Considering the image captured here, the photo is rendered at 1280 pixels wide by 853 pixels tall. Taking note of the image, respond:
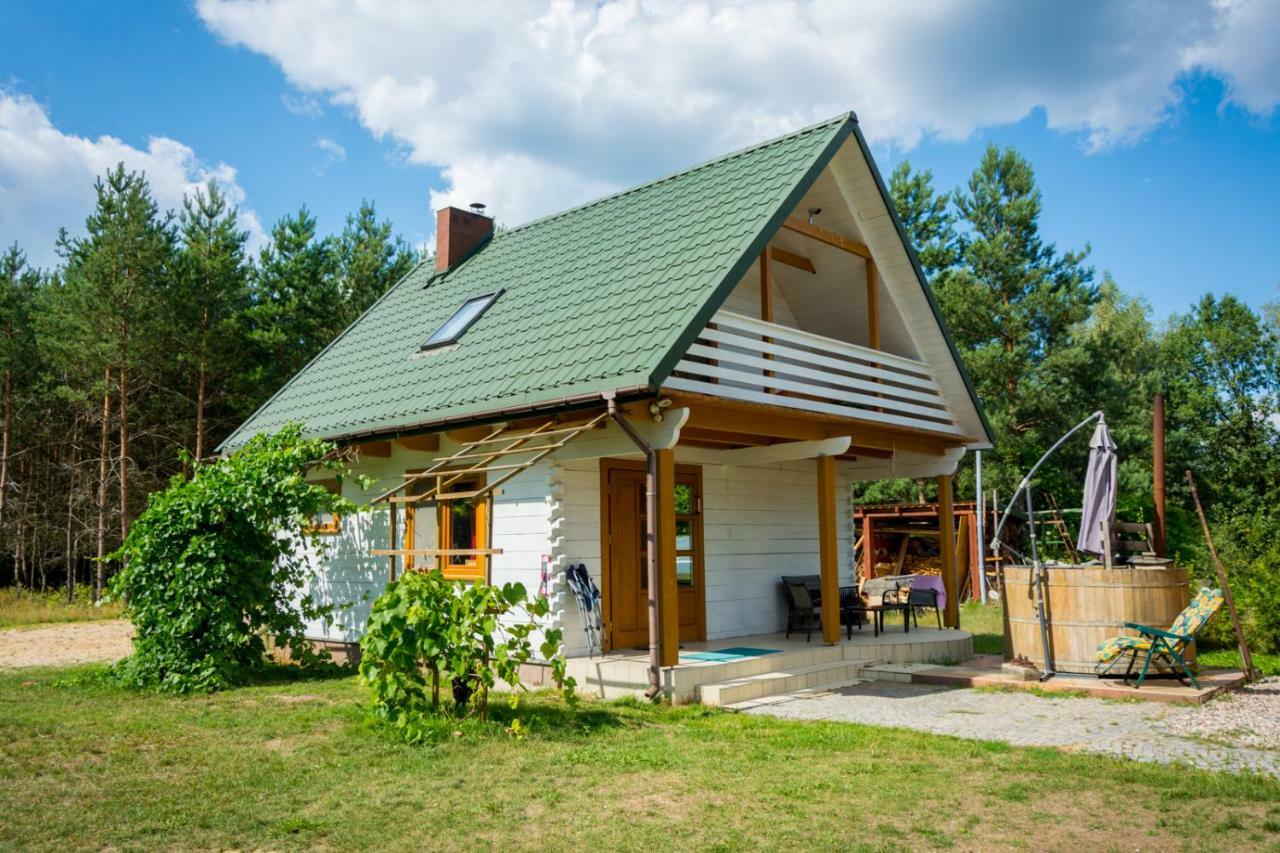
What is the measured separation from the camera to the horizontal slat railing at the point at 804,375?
984cm

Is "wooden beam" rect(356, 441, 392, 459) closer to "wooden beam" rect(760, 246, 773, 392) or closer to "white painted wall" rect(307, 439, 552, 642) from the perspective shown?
"white painted wall" rect(307, 439, 552, 642)

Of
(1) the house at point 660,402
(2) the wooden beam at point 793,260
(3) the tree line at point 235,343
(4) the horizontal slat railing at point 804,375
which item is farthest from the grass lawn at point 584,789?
(3) the tree line at point 235,343

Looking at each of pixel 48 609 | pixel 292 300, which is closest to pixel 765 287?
pixel 48 609

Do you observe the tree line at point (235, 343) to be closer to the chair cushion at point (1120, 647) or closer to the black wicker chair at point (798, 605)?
the black wicker chair at point (798, 605)

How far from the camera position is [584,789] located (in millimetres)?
5906

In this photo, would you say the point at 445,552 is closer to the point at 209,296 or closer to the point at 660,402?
the point at 660,402

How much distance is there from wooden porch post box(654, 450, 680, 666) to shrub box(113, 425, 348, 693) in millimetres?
3896

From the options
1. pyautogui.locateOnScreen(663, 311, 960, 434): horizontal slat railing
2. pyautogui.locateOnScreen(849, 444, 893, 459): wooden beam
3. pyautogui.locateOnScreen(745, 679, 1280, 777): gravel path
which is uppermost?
pyautogui.locateOnScreen(663, 311, 960, 434): horizontal slat railing

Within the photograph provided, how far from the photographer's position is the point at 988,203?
30344 mm

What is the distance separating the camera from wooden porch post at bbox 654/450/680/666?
359 inches

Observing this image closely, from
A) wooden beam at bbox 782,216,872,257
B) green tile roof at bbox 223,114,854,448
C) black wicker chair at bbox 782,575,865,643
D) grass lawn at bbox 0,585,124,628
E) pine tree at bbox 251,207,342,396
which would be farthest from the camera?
pine tree at bbox 251,207,342,396

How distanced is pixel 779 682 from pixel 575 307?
479cm

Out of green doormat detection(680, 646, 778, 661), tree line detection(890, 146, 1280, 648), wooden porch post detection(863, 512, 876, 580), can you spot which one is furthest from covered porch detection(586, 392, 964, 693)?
tree line detection(890, 146, 1280, 648)

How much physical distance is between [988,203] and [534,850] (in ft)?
97.0
